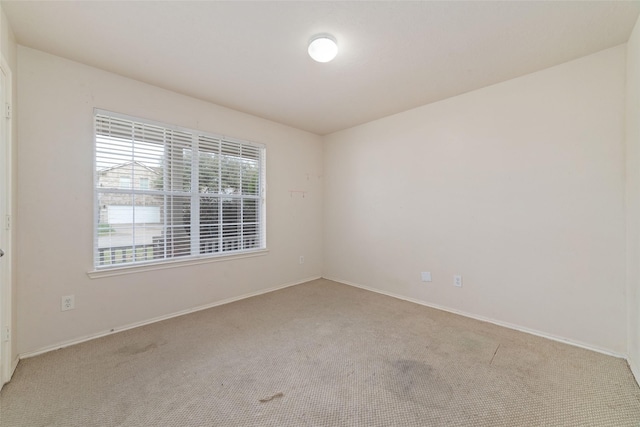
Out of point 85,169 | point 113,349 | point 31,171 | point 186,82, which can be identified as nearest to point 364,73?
point 186,82

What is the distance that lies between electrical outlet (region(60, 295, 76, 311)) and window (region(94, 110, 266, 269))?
0.30m

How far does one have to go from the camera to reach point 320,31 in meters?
1.92

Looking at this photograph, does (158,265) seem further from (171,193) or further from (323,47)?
(323,47)

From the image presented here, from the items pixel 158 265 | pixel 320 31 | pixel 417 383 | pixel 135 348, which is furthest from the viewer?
pixel 158 265

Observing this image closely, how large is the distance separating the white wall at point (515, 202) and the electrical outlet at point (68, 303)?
129 inches

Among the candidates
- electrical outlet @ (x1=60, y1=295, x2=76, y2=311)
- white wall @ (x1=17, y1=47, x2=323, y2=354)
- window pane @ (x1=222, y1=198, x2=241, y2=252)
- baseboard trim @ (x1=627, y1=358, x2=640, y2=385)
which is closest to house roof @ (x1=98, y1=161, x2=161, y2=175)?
white wall @ (x1=17, y1=47, x2=323, y2=354)

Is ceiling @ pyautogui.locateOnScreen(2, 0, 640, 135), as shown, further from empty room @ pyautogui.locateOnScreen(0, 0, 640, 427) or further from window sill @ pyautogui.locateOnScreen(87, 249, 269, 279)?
window sill @ pyautogui.locateOnScreen(87, 249, 269, 279)

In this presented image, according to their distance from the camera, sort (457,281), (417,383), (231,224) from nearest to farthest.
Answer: (417,383)
(457,281)
(231,224)

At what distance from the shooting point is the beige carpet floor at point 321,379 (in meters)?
1.48

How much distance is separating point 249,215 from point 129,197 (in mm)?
1375

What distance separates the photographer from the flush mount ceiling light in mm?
1945

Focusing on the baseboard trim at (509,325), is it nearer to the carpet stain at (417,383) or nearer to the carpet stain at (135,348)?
the carpet stain at (417,383)

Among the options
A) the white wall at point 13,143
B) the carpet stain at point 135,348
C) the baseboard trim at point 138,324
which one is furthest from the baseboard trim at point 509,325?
the white wall at point 13,143

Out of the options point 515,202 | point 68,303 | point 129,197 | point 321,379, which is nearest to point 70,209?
point 129,197
